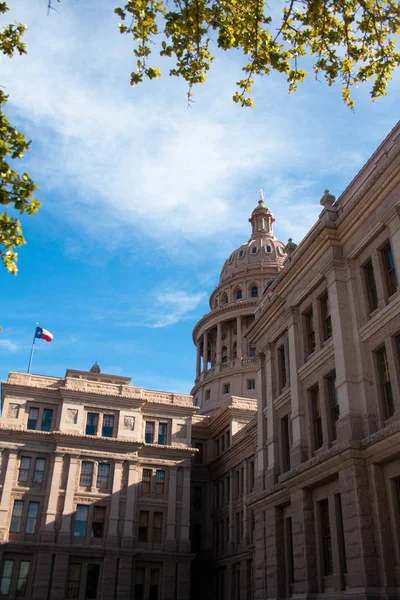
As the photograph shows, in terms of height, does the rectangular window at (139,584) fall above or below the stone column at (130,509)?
below

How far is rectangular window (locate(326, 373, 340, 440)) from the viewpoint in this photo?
26291 millimetres

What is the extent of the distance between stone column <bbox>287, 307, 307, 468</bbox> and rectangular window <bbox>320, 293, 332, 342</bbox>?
2.13 metres

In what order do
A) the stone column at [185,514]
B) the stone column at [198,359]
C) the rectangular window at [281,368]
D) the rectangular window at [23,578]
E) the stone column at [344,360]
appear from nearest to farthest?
the stone column at [344,360]
the rectangular window at [281,368]
the rectangular window at [23,578]
the stone column at [185,514]
the stone column at [198,359]

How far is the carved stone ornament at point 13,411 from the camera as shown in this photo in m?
52.9

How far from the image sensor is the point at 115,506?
51750 millimetres

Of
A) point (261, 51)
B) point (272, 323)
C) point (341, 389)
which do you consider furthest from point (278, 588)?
point (261, 51)

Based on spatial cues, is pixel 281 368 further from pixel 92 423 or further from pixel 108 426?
pixel 92 423

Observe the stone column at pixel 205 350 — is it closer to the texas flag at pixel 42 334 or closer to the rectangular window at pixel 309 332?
the texas flag at pixel 42 334

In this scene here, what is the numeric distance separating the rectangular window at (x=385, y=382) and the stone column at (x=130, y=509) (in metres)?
34.0

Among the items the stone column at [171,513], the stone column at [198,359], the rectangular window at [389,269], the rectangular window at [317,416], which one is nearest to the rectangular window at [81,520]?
the stone column at [171,513]

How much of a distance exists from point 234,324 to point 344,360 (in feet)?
193

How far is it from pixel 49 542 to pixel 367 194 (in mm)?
38296

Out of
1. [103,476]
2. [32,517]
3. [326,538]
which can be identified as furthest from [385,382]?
[32,517]

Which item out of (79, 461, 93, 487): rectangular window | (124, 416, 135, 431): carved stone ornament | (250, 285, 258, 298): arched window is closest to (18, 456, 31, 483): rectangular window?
(79, 461, 93, 487): rectangular window
